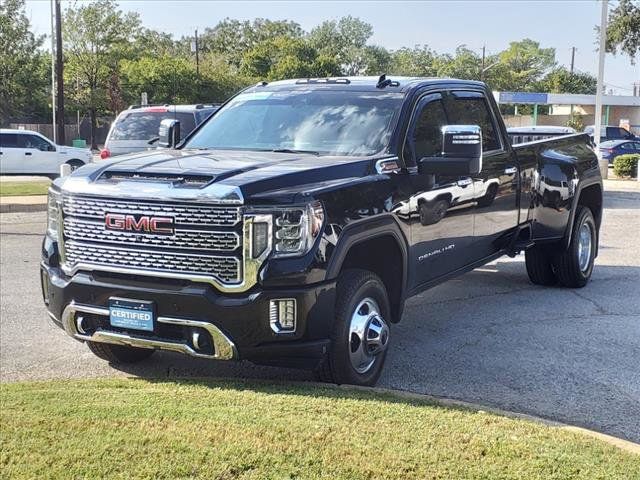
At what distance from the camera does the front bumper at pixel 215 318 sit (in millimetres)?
4484

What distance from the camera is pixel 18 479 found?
11.6 ft

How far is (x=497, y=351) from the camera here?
6277 millimetres

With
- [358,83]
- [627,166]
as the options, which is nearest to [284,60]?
[627,166]

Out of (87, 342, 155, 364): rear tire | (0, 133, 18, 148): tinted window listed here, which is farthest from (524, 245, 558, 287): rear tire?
(0, 133, 18, 148): tinted window

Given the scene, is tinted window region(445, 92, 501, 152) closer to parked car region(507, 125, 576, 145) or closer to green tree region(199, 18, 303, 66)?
parked car region(507, 125, 576, 145)

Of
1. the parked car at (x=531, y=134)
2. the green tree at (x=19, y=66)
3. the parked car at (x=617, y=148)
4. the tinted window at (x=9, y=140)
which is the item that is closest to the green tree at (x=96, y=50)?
the green tree at (x=19, y=66)

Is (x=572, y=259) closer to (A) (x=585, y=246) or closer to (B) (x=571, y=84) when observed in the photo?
(A) (x=585, y=246)

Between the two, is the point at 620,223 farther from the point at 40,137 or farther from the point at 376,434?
the point at 40,137

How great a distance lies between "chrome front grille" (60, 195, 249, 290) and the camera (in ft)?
14.6

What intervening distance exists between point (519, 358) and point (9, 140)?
875 inches

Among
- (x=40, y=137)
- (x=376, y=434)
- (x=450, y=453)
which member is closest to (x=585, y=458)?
(x=450, y=453)

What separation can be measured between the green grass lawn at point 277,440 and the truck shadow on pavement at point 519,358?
719 mm

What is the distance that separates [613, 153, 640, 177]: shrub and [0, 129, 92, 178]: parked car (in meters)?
17.0

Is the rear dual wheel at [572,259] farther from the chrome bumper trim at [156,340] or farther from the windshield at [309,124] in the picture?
the chrome bumper trim at [156,340]
